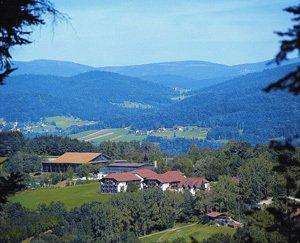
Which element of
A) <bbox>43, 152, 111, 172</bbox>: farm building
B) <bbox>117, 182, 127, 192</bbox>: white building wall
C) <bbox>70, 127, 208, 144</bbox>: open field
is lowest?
<bbox>70, 127, 208, 144</bbox>: open field

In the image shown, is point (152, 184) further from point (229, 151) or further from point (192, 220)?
point (192, 220)

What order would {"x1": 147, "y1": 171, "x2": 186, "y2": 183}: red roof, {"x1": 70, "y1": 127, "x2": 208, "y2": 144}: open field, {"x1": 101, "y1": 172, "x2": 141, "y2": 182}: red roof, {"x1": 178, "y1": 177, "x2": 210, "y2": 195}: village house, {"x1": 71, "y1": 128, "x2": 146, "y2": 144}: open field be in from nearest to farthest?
{"x1": 178, "y1": 177, "x2": 210, "y2": 195}: village house, {"x1": 147, "y1": 171, "x2": 186, "y2": 183}: red roof, {"x1": 101, "y1": 172, "x2": 141, "y2": 182}: red roof, {"x1": 71, "y1": 128, "x2": 146, "y2": 144}: open field, {"x1": 70, "y1": 127, "x2": 208, "y2": 144}: open field

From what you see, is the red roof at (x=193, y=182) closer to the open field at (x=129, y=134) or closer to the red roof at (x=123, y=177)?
the red roof at (x=123, y=177)

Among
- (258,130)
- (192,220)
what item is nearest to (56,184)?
(192,220)

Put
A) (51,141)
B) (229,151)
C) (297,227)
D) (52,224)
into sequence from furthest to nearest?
(51,141), (229,151), (52,224), (297,227)

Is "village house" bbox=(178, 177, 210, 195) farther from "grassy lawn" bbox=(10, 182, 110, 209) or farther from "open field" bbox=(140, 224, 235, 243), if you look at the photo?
"open field" bbox=(140, 224, 235, 243)

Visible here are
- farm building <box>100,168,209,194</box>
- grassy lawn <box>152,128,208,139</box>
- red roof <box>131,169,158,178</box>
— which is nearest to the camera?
farm building <box>100,168,209,194</box>

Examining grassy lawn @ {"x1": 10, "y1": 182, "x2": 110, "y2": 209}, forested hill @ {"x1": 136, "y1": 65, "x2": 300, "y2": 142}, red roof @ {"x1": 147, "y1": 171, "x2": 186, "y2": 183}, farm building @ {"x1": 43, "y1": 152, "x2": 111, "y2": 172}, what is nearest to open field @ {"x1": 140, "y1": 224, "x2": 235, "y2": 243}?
grassy lawn @ {"x1": 10, "y1": 182, "x2": 110, "y2": 209}
